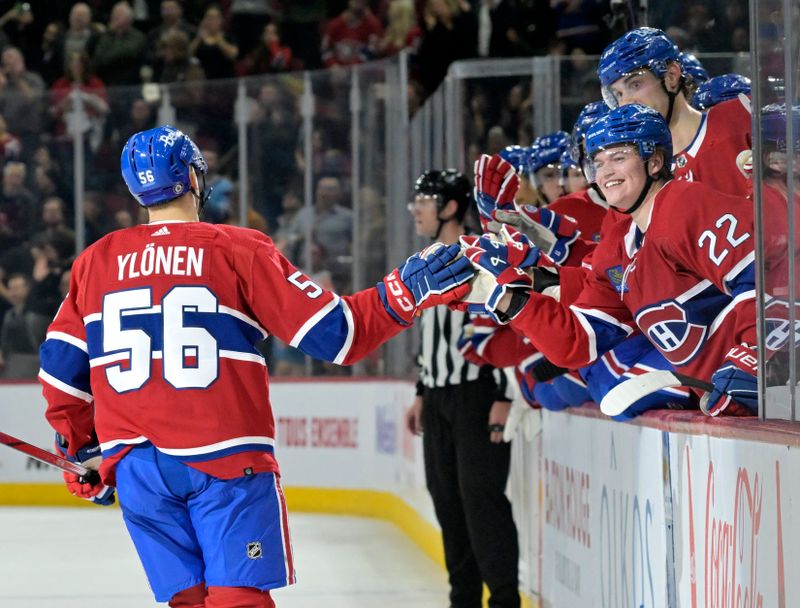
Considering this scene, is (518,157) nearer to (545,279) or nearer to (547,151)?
(547,151)

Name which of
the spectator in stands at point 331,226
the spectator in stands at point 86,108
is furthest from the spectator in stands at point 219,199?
the spectator in stands at point 86,108

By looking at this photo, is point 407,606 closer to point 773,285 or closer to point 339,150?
point 773,285

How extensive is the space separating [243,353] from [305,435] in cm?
565

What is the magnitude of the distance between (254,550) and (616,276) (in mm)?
977

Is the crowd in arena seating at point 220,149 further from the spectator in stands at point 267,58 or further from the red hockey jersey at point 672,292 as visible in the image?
the red hockey jersey at point 672,292

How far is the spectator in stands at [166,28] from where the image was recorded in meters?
9.89

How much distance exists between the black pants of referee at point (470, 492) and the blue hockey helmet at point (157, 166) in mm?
1719

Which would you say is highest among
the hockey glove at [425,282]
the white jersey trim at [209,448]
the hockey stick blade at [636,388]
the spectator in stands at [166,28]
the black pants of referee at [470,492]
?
the spectator in stands at [166,28]

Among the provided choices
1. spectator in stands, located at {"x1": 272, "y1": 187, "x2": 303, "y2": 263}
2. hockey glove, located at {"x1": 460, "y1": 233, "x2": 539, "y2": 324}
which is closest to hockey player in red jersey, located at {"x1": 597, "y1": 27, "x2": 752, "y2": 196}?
hockey glove, located at {"x1": 460, "y1": 233, "x2": 539, "y2": 324}

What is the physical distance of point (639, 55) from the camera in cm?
310

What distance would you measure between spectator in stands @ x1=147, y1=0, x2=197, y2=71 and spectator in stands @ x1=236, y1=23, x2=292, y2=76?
47 cm

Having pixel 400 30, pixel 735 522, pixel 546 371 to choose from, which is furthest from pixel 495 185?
pixel 400 30

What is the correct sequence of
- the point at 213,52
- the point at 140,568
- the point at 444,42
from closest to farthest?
the point at 140,568, the point at 444,42, the point at 213,52

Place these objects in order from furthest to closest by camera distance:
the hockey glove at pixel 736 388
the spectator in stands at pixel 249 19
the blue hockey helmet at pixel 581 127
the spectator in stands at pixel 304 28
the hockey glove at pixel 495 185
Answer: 1. the spectator in stands at pixel 304 28
2. the spectator in stands at pixel 249 19
3. the hockey glove at pixel 495 185
4. the blue hockey helmet at pixel 581 127
5. the hockey glove at pixel 736 388
